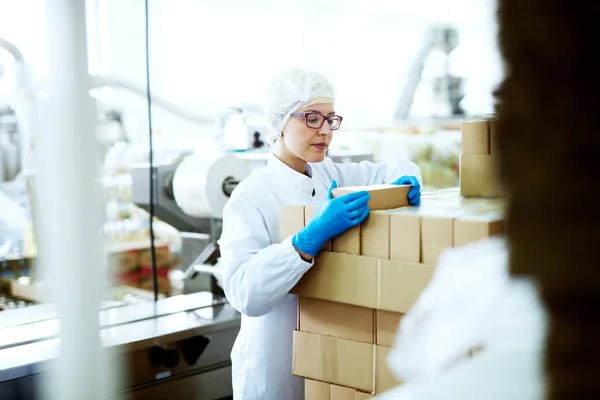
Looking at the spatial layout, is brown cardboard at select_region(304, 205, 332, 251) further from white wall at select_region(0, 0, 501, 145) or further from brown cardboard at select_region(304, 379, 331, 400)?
white wall at select_region(0, 0, 501, 145)

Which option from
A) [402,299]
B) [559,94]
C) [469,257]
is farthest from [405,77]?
[559,94]

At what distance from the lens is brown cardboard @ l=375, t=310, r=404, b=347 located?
4.20 feet

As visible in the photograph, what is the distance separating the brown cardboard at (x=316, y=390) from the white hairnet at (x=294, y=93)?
0.78 meters

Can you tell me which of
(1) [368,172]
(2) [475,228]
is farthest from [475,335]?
(1) [368,172]

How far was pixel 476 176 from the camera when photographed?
154 centimetres

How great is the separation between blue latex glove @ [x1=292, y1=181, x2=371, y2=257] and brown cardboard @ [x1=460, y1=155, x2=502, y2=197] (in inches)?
13.7

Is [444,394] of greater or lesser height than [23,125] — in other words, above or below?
below

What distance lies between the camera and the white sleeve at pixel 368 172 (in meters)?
2.05

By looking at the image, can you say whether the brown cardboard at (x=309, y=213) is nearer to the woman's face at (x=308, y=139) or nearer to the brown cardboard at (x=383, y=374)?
the brown cardboard at (x=383, y=374)

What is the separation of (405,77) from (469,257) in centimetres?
407

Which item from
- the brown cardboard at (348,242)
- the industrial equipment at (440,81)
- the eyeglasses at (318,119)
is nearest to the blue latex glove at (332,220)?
the brown cardboard at (348,242)

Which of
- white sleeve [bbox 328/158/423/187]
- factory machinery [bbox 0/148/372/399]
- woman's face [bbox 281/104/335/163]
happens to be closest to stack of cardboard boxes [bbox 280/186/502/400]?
woman's face [bbox 281/104/335/163]

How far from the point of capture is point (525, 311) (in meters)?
0.61

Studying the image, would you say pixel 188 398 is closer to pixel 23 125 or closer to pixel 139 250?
pixel 23 125
